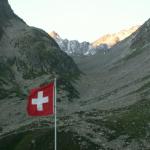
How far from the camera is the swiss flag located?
39.7 metres

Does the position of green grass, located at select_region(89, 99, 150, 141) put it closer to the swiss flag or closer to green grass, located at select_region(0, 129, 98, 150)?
green grass, located at select_region(0, 129, 98, 150)

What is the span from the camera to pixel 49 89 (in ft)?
131

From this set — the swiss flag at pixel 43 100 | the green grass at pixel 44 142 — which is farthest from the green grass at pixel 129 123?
the swiss flag at pixel 43 100

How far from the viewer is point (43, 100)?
131 feet

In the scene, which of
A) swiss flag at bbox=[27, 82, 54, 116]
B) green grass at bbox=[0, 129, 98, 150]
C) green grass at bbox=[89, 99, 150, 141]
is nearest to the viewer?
swiss flag at bbox=[27, 82, 54, 116]

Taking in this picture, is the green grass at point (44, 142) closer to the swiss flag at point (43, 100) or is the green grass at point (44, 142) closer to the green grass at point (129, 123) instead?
the green grass at point (129, 123)

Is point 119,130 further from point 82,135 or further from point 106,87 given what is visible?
point 106,87

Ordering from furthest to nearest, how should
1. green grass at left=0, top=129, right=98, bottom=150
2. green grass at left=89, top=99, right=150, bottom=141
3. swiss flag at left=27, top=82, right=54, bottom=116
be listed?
green grass at left=89, top=99, right=150, bottom=141, green grass at left=0, top=129, right=98, bottom=150, swiss flag at left=27, top=82, right=54, bottom=116

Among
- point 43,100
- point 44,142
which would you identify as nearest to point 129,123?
point 44,142

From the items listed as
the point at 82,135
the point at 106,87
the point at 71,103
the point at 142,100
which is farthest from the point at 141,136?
the point at 106,87

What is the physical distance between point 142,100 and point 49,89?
308ft

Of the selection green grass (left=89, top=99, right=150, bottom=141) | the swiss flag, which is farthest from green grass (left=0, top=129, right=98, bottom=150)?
the swiss flag

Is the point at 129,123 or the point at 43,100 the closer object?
the point at 43,100

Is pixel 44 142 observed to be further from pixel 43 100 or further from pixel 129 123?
pixel 43 100
